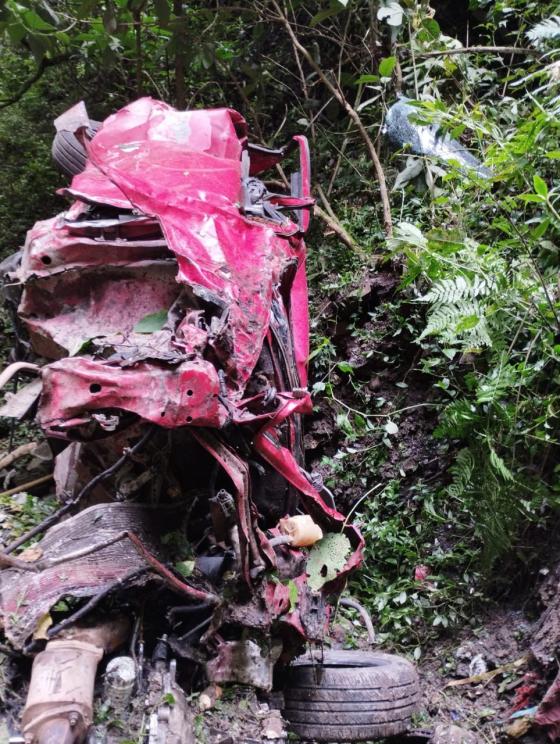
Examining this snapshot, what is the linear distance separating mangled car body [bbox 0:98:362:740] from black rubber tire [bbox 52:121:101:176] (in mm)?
371

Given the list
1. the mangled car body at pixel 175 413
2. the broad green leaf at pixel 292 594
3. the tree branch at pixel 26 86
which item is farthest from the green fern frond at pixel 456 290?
the tree branch at pixel 26 86

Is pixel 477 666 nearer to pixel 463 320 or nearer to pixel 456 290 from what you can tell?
pixel 463 320

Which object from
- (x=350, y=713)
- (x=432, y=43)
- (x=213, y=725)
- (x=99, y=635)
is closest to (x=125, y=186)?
(x=99, y=635)

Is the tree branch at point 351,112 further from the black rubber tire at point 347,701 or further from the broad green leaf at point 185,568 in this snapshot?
the broad green leaf at point 185,568

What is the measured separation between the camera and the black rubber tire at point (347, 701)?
2619 millimetres

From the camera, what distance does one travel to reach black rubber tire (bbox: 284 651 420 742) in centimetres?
262

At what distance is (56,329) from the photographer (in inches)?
102

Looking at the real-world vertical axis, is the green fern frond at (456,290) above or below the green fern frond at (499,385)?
above

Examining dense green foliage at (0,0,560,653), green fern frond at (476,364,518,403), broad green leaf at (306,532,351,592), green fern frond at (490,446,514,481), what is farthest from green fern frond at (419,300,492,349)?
broad green leaf at (306,532,351,592)

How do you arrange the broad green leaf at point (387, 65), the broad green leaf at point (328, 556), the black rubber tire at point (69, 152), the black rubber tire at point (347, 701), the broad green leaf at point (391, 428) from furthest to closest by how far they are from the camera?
1. the broad green leaf at point (387, 65)
2. the broad green leaf at point (391, 428)
3. the black rubber tire at point (69, 152)
4. the broad green leaf at point (328, 556)
5. the black rubber tire at point (347, 701)

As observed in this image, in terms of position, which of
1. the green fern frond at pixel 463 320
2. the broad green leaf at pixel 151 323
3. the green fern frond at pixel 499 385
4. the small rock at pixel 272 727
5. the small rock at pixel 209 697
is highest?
the broad green leaf at pixel 151 323

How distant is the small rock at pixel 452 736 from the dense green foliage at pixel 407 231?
590 mm

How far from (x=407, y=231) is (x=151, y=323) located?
5.98ft

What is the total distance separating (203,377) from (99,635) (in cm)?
81
